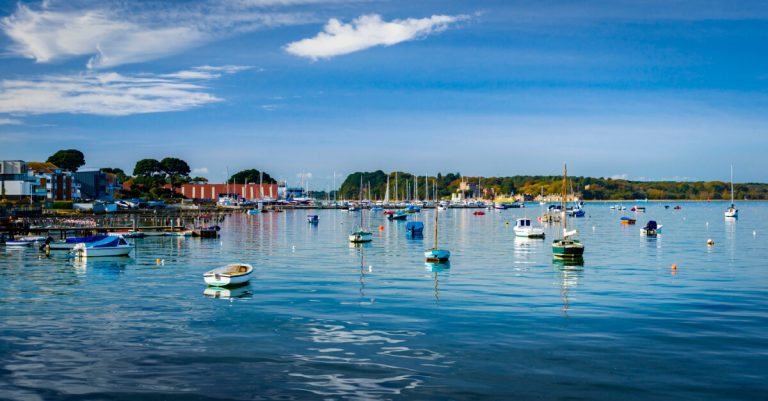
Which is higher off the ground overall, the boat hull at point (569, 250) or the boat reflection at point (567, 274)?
the boat hull at point (569, 250)

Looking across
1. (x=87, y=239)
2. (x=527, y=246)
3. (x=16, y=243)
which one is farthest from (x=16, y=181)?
(x=527, y=246)

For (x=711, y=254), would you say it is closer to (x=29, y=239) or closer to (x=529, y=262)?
(x=529, y=262)

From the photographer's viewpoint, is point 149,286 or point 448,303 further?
point 149,286

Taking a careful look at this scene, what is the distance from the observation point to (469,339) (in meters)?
32.9

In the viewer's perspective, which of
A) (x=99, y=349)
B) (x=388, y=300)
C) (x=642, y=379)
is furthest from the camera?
(x=388, y=300)

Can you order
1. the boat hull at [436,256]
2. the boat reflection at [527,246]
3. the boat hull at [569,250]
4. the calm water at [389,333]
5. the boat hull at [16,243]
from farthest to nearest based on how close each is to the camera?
the boat hull at [16,243], the boat reflection at [527,246], the boat hull at [569,250], the boat hull at [436,256], the calm water at [389,333]

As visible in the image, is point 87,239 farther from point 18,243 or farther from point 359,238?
point 359,238

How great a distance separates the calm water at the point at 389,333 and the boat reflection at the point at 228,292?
488mm

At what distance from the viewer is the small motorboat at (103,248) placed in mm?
76688

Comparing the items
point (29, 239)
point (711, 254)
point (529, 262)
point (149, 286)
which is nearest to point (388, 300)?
point (149, 286)

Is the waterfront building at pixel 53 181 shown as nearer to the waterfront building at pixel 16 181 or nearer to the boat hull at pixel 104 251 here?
the waterfront building at pixel 16 181

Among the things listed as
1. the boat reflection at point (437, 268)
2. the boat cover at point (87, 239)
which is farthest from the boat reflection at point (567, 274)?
the boat cover at point (87, 239)

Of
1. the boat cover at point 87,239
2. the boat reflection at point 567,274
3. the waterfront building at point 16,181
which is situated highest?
the waterfront building at point 16,181

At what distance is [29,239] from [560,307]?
274 ft
